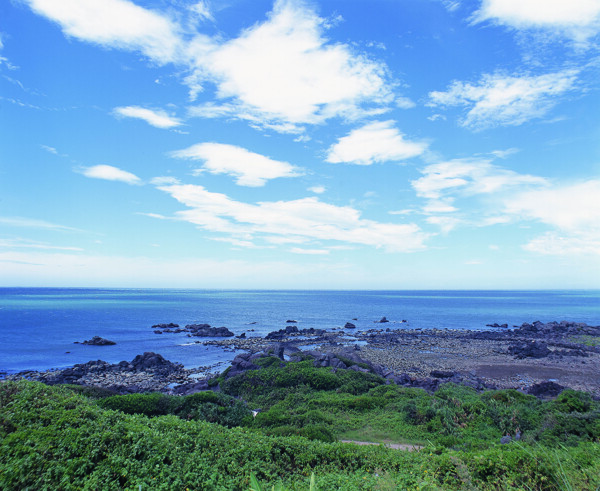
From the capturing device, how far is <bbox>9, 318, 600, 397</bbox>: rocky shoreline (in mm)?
28094

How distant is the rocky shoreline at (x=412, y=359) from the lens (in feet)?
92.2

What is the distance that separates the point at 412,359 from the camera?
127ft

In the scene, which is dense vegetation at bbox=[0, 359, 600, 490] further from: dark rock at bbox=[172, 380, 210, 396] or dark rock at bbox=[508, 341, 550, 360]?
dark rock at bbox=[508, 341, 550, 360]

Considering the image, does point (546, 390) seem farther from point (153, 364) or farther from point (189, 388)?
point (153, 364)

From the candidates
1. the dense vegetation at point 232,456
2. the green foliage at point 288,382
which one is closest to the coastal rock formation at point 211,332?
the green foliage at point 288,382

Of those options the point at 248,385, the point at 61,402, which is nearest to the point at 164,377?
the point at 248,385

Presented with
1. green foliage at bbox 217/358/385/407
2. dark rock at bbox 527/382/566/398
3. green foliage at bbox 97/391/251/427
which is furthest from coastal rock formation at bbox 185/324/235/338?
dark rock at bbox 527/382/566/398

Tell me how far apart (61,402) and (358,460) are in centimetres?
735

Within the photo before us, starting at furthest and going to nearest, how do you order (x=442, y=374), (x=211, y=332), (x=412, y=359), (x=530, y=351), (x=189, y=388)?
(x=211, y=332) → (x=530, y=351) → (x=412, y=359) → (x=442, y=374) → (x=189, y=388)

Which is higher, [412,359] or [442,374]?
[442,374]

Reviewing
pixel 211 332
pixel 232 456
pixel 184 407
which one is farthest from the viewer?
pixel 211 332

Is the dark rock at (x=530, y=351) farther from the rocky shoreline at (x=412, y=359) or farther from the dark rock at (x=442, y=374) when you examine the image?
the dark rock at (x=442, y=374)

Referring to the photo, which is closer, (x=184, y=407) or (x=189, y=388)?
(x=184, y=407)

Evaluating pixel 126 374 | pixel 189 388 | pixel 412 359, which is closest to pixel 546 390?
pixel 412 359
